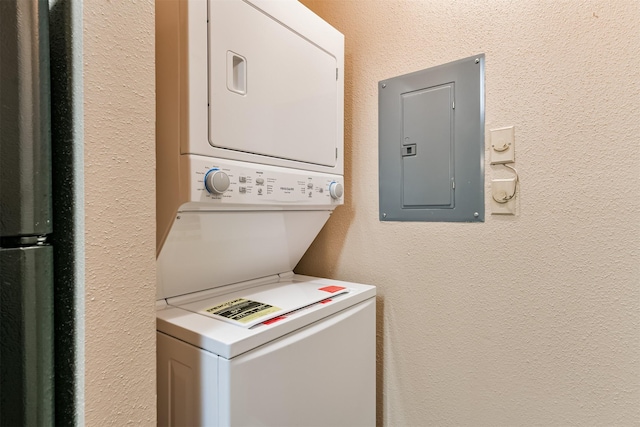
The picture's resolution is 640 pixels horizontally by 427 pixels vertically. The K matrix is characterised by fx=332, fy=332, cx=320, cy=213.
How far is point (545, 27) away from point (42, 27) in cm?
142

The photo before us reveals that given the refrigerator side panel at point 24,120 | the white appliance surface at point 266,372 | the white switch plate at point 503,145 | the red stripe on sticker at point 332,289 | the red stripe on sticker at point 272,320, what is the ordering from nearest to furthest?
the refrigerator side panel at point 24,120 → the white appliance surface at point 266,372 → the red stripe on sticker at point 272,320 → the white switch plate at point 503,145 → the red stripe on sticker at point 332,289

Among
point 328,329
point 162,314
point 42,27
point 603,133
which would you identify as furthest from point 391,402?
point 42,27

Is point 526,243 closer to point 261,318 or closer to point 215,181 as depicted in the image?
point 261,318

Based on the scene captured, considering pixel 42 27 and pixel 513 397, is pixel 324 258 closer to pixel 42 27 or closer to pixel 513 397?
pixel 513 397

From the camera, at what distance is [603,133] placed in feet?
3.51

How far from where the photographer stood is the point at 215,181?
0.93 m

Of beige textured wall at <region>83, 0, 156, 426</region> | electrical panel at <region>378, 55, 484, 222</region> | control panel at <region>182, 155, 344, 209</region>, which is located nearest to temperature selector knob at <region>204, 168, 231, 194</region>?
control panel at <region>182, 155, 344, 209</region>

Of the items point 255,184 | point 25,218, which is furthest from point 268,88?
point 25,218

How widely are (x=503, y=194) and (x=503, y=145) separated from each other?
0.59 feet

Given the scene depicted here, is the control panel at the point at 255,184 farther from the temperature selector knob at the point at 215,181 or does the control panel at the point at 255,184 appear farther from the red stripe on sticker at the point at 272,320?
the red stripe on sticker at the point at 272,320

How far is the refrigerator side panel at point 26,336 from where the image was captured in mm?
512

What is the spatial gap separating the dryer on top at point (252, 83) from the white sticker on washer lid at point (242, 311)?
1.58 feet

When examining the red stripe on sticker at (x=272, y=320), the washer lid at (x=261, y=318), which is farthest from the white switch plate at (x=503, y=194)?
the red stripe on sticker at (x=272, y=320)

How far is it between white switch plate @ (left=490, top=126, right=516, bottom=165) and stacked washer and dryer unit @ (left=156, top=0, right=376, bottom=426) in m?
0.62
